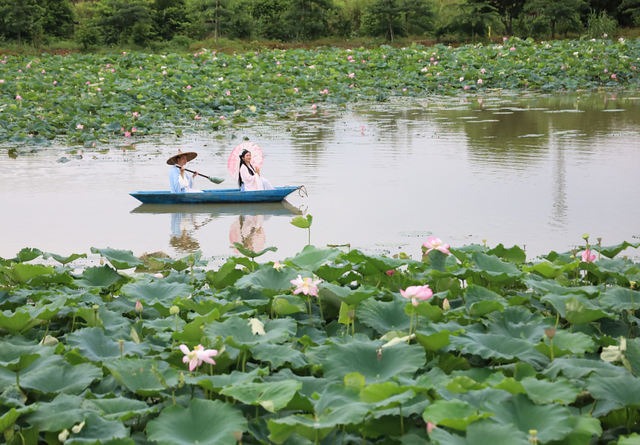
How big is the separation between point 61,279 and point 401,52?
19.5m

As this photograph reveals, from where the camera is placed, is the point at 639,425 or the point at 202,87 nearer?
the point at 639,425

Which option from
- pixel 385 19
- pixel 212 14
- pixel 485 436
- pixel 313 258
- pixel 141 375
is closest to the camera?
pixel 485 436

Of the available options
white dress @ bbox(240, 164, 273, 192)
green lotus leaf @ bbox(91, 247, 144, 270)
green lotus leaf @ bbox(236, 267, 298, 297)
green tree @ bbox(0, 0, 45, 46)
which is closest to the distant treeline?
green tree @ bbox(0, 0, 45, 46)

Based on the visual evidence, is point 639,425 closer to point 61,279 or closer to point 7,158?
point 61,279

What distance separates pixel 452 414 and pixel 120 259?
7.44 ft

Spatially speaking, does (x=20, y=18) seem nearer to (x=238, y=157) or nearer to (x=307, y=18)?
(x=307, y=18)

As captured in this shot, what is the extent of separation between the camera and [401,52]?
2198cm

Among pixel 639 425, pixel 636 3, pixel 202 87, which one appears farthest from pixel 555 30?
pixel 639 425

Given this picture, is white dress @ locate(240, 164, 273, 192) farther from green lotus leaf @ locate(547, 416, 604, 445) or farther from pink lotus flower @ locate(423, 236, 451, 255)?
green lotus leaf @ locate(547, 416, 604, 445)

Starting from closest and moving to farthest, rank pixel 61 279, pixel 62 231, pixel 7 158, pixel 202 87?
pixel 61 279
pixel 62 231
pixel 7 158
pixel 202 87

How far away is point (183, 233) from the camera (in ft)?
19.0

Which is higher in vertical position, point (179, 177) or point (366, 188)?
point (179, 177)


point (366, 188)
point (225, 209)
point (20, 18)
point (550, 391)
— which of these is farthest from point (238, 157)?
point (20, 18)

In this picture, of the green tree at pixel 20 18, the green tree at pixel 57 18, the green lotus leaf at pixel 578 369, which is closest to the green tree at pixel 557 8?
the green tree at pixel 20 18
